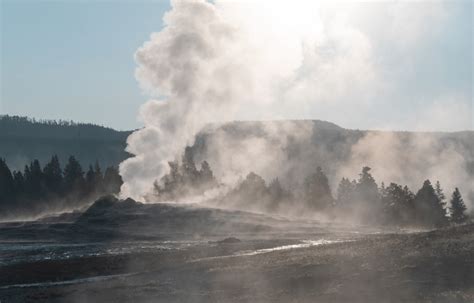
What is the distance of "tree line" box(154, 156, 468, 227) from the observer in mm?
98188

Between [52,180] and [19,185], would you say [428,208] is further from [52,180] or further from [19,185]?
[19,185]

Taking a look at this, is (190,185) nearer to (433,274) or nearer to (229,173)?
(229,173)

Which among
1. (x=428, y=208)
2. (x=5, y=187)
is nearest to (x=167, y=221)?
(x=428, y=208)

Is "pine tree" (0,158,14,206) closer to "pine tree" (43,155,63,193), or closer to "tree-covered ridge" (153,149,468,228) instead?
"pine tree" (43,155,63,193)

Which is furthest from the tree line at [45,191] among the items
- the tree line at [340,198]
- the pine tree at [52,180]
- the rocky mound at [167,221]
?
the rocky mound at [167,221]

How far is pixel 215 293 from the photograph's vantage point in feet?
103

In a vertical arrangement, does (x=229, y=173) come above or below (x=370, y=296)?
above

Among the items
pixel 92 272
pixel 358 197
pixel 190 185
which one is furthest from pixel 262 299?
pixel 190 185

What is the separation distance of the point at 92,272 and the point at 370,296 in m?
22.0

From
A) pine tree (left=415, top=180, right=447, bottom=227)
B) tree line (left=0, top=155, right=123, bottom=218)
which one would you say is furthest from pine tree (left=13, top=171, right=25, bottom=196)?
pine tree (left=415, top=180, right=447, bottom=227)

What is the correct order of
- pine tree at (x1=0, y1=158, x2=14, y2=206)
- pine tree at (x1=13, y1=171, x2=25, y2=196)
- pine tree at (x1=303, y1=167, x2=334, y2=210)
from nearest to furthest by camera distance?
pine tree at (x1=303, y1=167, x2=334, y2=210) → pine tree at (x1=0, y1=158, x2=14, y2=206) → pine tree at (x1=13, y1=171, x2=25, y2=196)

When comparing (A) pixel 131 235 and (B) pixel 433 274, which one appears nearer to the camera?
(B) pixel 433 274

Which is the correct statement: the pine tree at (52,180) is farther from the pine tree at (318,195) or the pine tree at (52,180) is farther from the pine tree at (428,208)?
the pine tree at (428,208)

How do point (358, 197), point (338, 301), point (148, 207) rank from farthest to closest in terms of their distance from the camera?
point (358, 197)
point (148, 207)
point (338, 301)
